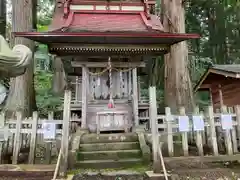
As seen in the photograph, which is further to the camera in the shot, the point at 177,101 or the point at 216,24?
the point at 216,24

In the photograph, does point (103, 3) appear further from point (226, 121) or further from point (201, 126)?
point (226, 121)

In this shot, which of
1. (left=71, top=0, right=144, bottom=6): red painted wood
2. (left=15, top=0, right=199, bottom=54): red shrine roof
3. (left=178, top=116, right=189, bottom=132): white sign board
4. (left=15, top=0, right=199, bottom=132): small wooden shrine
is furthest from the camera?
(left=71, top=0, right=144, bottom=6): red painted wood

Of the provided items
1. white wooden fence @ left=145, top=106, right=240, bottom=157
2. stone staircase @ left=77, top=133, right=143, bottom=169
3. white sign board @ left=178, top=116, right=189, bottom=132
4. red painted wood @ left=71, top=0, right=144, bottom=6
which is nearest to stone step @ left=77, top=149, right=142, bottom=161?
stone staircase @ left=77, top=133, right=143, bottom=169

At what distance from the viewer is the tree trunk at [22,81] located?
366 inches

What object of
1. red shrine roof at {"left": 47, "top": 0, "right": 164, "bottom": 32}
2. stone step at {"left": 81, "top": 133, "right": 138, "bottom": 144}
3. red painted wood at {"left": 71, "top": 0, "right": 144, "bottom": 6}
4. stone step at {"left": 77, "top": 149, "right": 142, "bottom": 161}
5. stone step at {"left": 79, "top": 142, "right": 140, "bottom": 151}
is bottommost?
stone step at {"left": 77, "top": 149, "right": 142, "bottom": 161}

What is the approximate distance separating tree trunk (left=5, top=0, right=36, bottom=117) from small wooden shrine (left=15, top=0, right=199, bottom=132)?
3.91ft

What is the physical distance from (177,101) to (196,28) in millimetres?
13336

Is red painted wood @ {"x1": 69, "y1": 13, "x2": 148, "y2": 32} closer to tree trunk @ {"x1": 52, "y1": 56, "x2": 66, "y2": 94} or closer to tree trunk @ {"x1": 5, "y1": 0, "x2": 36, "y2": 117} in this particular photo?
tree trunk @ {"x1": 5, "y1": 0, "x2": 36, "y2": 117}

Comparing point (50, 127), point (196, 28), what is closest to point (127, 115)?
point (50, 127)

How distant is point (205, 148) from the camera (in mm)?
7340

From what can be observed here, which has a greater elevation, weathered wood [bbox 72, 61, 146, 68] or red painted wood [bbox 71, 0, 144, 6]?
red painted wood [bbox 71, 0, 144, 6]

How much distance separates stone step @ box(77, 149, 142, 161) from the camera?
6.66m

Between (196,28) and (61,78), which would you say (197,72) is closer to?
(196,28)

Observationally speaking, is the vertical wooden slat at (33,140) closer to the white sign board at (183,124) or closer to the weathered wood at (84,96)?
the weathered wood at (84,96)
